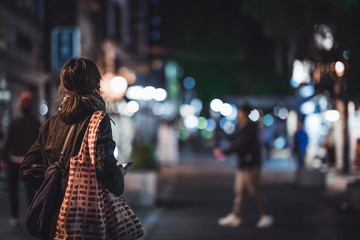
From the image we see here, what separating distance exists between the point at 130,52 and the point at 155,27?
261 inches

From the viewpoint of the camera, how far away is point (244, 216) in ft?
34.3

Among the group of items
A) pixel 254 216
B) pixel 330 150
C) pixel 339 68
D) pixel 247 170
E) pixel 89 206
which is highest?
pixel 339 68

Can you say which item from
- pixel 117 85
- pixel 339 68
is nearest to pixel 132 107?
pixel 117 85

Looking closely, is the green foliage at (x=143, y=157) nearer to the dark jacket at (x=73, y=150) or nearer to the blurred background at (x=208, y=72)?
the blurred background at (x=208, y=72)

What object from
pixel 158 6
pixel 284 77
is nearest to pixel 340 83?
pixel 284 77

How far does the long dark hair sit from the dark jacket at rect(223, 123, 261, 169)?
6.06m

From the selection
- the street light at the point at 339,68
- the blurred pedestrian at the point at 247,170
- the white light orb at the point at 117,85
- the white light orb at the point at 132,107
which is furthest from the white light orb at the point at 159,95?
the blurred pedestrian at the point at 247,170

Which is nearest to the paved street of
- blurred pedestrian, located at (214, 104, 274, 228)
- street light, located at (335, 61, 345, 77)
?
blurred pedestrian, located at (214, 104, 274, 228)

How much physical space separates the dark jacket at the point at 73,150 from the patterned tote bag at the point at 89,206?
0.04m

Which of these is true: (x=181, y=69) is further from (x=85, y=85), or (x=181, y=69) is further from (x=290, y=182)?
(x=85, y=85)

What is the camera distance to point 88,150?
10.6 ft

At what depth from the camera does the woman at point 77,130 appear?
3.20 metres

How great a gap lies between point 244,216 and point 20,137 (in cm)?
451

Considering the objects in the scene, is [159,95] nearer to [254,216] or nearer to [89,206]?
[254,216]
